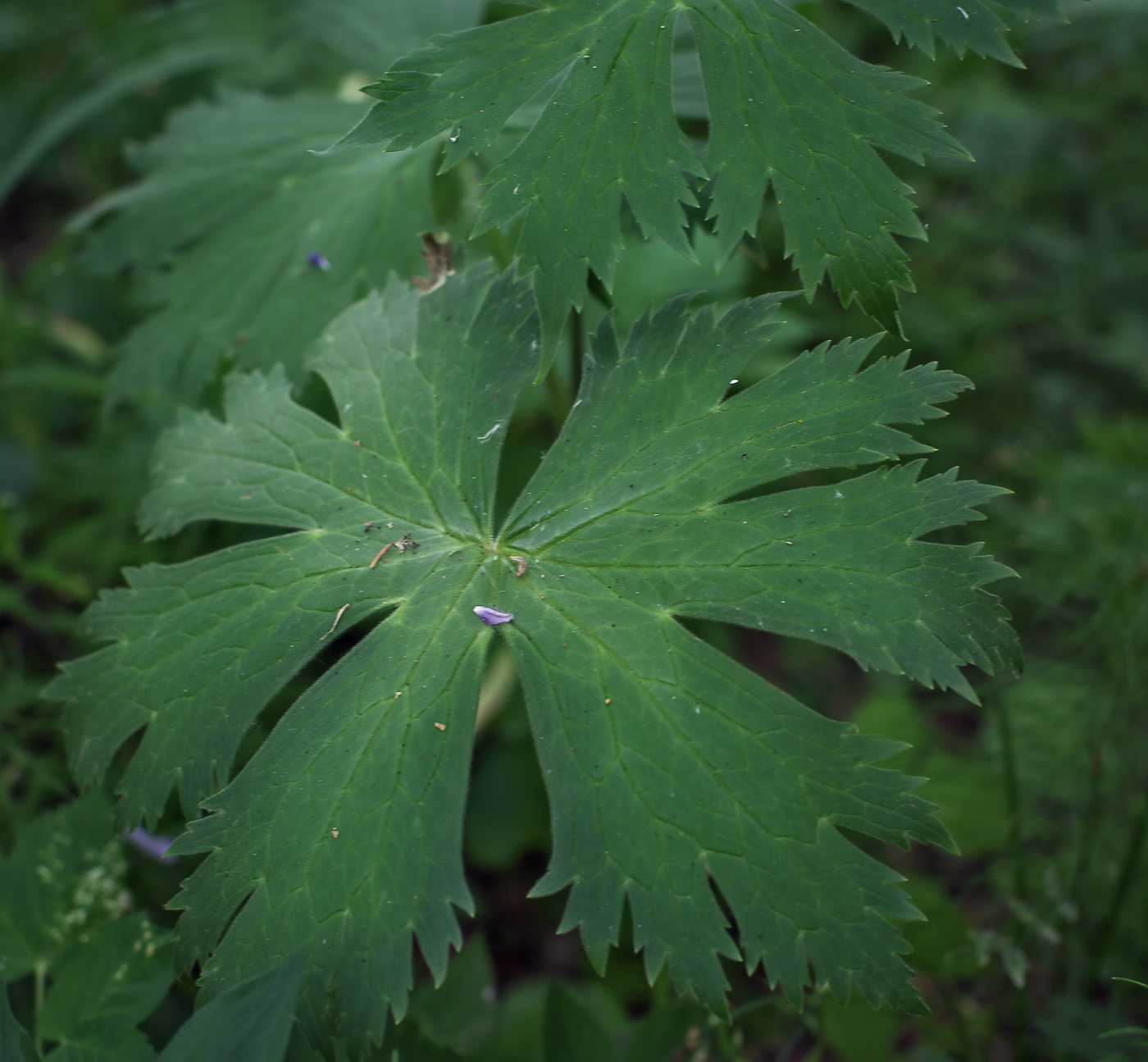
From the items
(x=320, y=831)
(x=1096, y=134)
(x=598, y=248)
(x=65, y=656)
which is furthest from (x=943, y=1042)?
(x=1096, y=134)

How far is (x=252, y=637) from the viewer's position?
1.37 metres

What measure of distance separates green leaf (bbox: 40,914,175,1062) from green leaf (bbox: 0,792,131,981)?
92 mm

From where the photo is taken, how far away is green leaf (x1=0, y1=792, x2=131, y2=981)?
153 cm

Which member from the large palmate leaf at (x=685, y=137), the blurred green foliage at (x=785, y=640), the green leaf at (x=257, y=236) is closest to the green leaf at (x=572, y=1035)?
the blurred green foliage at (x=785, y=640)

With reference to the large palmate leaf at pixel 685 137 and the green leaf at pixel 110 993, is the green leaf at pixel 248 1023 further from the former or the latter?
the large palmate leaf at pixel 685 137

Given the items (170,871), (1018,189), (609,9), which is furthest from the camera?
(1018,189)

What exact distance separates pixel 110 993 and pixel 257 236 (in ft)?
4.66

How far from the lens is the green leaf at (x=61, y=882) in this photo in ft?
5.02

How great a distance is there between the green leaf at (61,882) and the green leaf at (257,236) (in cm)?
88

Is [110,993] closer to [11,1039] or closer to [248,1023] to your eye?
[11,1039]

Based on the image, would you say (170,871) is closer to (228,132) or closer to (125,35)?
(228,132)

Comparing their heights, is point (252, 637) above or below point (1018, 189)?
above

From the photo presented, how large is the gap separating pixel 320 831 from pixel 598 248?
87 centimetres

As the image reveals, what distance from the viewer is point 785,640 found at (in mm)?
2865
